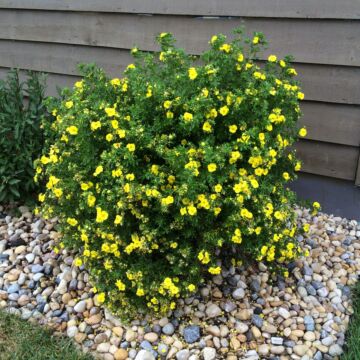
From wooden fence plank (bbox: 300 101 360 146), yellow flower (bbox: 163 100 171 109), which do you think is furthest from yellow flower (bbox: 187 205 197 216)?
wooden fence plank (bbox: 300 101 360 146)

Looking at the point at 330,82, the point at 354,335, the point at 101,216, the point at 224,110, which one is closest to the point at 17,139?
the point at 101,216

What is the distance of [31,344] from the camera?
7.46ft

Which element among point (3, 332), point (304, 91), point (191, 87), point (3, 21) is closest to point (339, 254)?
point (304, 91)

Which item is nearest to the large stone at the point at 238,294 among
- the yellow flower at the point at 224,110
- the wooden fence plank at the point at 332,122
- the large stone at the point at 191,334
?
the large stone at the point at 191,334

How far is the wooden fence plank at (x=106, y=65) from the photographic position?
9.59 feet

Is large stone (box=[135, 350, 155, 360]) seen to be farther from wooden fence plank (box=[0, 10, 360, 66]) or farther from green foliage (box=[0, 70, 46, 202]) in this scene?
wooden fence plank (box=[0, 10, 360, 66])

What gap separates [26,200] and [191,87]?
1.68 meters

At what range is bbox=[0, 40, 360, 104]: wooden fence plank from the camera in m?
2.92

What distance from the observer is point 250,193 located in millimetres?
2098

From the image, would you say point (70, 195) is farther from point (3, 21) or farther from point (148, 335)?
point (3, 21)

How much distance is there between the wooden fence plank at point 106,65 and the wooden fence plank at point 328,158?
1.07ft

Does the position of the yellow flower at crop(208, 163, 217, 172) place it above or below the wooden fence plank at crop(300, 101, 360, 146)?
below

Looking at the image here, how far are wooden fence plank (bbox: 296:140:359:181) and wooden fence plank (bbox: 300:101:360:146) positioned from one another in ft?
0.19

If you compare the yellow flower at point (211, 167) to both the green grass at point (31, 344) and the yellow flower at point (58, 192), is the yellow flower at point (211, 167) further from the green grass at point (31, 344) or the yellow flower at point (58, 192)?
the green grass at point (31, 344)
